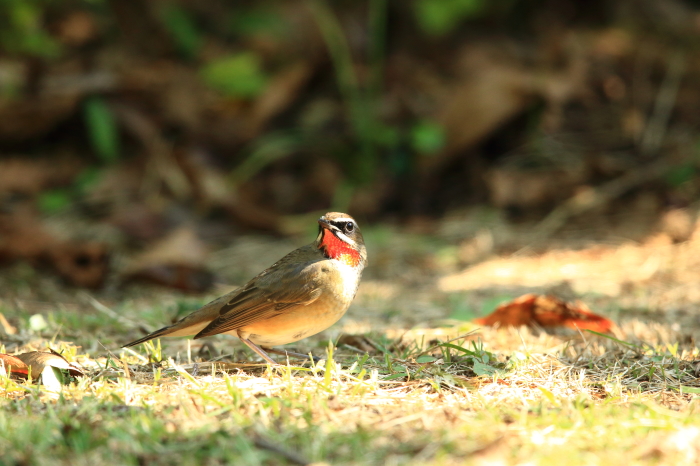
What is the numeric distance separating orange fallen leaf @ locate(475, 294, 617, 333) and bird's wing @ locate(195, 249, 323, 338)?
4.12 feet

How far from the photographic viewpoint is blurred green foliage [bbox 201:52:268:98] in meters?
8.65

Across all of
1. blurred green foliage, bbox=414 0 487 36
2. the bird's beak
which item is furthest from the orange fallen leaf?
blurred green foliage, bbox=414 0 487 36

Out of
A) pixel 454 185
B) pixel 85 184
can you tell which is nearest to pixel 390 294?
pixel 454 185

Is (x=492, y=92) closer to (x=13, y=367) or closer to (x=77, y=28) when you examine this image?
(x=77, y=28)

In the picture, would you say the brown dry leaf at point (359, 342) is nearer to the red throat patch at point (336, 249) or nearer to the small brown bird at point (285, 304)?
the small brown bird at point (285, 304)

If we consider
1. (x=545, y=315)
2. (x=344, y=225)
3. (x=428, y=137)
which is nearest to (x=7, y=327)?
(x=344, y=225)

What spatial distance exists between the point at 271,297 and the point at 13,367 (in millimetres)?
1374

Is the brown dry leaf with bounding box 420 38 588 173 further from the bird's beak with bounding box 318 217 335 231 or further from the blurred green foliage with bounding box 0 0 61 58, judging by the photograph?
the blurred green foliage with bounding box 0 0 61 58

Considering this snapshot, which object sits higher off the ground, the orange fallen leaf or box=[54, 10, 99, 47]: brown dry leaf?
box=[54, 10, 99, 47]: brown dry leaf

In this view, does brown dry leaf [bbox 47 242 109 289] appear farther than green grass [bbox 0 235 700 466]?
Yes

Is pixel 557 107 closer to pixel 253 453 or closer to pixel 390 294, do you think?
pixel 390 294

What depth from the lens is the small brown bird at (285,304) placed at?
3.95 m

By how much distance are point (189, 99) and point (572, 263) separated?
505 centimetres

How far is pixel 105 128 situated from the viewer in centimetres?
818
